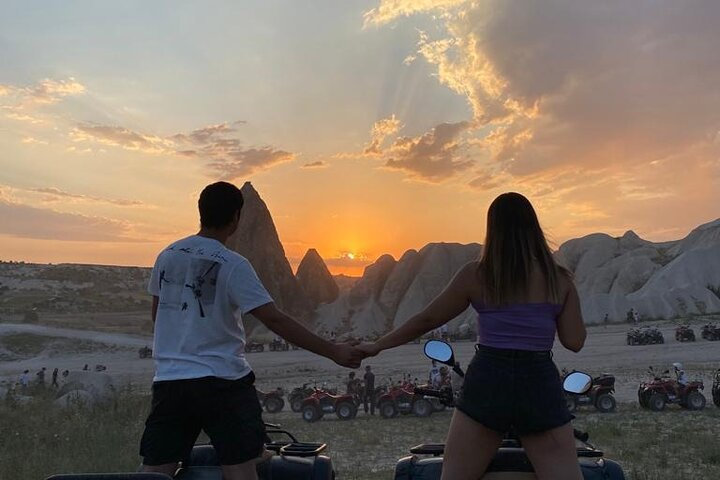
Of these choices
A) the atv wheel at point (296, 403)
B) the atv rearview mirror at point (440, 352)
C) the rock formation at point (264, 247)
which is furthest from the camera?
the rock formation at point (264, 247)

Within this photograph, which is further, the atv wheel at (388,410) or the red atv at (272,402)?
the red atv at (272,402)

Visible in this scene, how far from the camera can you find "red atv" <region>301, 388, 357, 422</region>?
63.5 ft

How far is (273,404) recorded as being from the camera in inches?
863

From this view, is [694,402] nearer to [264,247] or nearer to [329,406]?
[329,406]

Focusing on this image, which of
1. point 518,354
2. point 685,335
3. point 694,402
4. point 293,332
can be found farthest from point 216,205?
point 685,335

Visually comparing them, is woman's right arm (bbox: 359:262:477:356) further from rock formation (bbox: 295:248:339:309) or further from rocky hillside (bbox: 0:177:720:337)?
rock formation (bbox: 295:248:339:309)

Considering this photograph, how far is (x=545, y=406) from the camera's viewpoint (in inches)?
99.3

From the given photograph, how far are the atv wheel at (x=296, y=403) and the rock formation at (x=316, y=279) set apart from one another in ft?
225

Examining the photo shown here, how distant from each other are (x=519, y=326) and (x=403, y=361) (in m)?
39.6

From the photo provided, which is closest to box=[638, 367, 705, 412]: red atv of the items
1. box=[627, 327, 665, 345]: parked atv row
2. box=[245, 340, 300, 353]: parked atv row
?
box=[627, 327, 665, 345]: parked atv row

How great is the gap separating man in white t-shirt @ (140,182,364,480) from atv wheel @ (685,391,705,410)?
17929mm

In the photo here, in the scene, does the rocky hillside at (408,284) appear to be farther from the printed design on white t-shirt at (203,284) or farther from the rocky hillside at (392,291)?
the printed design on white t-shirt at (203,284)

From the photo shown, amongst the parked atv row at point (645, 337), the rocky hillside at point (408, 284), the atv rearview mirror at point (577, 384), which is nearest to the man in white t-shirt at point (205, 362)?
the atv rearview mirror at point (577, 384)

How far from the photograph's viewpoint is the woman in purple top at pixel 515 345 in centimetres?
252
